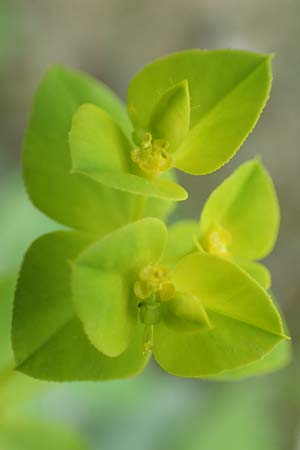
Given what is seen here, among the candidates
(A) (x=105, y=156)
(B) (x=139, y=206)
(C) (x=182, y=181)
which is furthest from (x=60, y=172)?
(C) (x=182, y=181)

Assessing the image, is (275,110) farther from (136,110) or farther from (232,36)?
(136,110)

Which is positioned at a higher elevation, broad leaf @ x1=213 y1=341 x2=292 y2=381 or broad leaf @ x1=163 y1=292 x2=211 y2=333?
broad leaf @ x1=163 y1=292 x2=211 y2=333

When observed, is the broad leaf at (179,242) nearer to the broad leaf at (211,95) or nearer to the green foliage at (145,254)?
the green foliage at (145,254)

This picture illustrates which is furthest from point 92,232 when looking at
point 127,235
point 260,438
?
point 260,438

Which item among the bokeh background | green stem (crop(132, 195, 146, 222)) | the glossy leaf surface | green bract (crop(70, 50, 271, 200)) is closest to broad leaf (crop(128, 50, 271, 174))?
green bract (crop(70, 50, 271, 200))

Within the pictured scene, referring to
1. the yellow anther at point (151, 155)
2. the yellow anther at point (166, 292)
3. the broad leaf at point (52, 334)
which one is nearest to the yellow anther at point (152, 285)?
the yellow anther at point (166, 292)

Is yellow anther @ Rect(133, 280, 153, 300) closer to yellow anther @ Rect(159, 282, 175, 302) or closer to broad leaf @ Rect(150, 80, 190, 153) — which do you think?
yellow anther @ Rect(159, 282, 175, 302)
